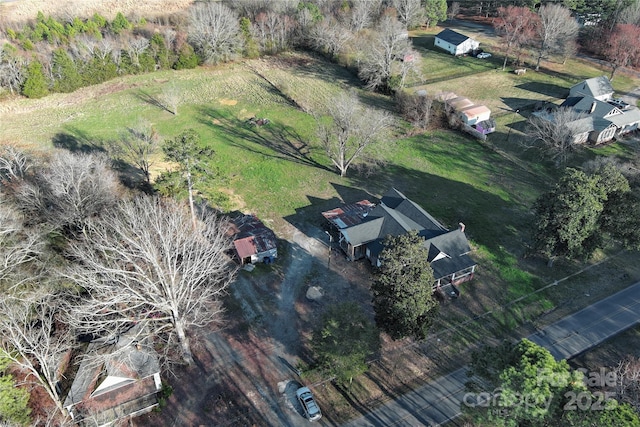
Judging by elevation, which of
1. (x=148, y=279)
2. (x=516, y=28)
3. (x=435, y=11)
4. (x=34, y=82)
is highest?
(x=435, y=11)

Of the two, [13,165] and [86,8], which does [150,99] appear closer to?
[13,165]

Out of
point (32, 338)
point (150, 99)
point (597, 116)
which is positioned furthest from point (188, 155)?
point (597, 116)

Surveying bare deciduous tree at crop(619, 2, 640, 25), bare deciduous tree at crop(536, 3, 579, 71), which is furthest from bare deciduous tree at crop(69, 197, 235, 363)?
bare deciduous tree at crop(619, 2, 640, 25)

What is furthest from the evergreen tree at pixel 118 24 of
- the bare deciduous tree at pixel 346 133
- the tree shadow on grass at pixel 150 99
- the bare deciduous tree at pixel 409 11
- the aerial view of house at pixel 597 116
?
the aerial view of house at pixel 597 116

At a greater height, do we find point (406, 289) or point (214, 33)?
point (214, 33)

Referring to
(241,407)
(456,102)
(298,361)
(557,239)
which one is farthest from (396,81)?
(241,407)

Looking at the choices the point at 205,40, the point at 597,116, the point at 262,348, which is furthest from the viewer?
the point at 205,40

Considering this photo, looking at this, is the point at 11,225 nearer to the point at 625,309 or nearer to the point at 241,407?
the point at 241,407
